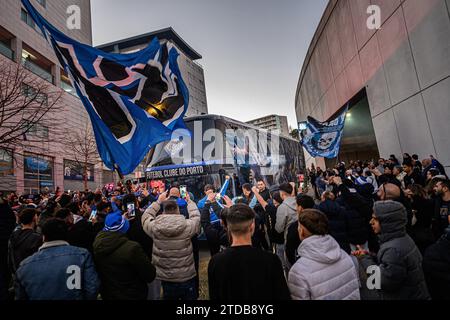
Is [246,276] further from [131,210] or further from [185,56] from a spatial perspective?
[185,56]

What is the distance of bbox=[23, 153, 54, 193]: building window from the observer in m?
19.2

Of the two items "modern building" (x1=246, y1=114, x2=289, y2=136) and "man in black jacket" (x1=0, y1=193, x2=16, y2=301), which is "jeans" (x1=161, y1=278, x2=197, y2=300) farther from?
"modern building" (x1=246, y1=114, x2=289, y2=136)

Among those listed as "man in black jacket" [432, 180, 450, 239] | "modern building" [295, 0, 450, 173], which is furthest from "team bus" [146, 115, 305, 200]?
"modern building" [295, 0, 450, 173]

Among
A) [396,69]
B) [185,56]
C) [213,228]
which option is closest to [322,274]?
[213,228]

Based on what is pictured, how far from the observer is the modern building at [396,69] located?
860 centimetres

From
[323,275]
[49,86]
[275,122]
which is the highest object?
[275,122]

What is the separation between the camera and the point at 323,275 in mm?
1923

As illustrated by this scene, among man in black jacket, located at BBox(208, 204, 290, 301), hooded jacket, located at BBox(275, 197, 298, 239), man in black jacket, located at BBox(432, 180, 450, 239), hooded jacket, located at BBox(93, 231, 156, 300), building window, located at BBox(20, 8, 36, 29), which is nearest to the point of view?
man in black jacket, located at BBox(208, 204, 290, 301)

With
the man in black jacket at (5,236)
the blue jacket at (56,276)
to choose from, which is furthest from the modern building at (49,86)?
the blue jacket at (56,276)

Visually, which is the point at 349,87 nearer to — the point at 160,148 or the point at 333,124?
the point at 333,124

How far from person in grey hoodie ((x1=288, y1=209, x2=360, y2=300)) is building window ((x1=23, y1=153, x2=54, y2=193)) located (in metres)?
21.6

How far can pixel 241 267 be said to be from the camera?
74.1 inches

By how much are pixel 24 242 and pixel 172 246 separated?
2354 millimetres
